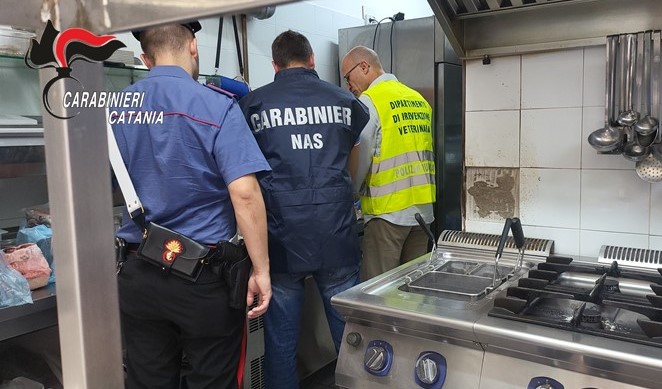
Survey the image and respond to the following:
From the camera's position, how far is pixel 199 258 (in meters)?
1.33

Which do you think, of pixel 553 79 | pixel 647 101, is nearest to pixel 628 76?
pixel 647 101

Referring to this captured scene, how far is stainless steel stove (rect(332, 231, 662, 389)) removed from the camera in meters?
0.96

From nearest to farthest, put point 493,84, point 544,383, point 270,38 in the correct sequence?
point 544,383
point 493,84
point 270,38

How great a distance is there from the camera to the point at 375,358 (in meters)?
1.17

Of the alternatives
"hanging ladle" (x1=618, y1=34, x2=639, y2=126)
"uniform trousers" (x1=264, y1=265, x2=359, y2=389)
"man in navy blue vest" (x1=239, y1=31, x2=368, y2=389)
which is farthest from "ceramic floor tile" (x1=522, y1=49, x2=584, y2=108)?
"uniform trousers" (x1=264, y1=265, x2=359, y2=389)

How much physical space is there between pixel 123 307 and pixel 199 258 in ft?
0.81

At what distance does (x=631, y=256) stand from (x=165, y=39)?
129cm

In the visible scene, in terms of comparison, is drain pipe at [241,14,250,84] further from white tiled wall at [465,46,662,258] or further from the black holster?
the black holster

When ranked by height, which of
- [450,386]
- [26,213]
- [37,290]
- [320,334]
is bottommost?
→ [320,334]

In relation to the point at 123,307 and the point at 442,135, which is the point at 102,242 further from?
the point at 442,135

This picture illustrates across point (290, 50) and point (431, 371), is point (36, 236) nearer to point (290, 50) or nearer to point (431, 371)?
point (290, 50)

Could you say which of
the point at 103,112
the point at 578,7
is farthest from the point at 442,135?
the point at 103,112

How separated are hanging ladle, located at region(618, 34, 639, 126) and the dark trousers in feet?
3.58

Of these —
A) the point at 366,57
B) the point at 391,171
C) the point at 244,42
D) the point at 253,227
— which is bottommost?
the point at 253,227
